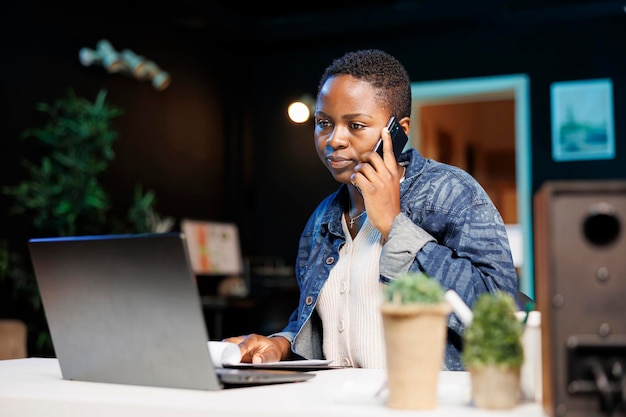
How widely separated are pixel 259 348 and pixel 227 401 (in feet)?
2.34

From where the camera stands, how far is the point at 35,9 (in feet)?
17.2

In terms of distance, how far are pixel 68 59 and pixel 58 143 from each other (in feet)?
2.56

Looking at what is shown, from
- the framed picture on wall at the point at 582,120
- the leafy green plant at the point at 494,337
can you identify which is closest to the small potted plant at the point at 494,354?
the leafy green plant at the point at 494,337

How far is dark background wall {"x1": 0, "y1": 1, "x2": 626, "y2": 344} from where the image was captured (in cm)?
561

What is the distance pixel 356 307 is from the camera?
1824mm

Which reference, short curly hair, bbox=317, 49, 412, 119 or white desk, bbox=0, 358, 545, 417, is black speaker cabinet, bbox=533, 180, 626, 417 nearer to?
white desk, bbox=0, 358, 545, 417

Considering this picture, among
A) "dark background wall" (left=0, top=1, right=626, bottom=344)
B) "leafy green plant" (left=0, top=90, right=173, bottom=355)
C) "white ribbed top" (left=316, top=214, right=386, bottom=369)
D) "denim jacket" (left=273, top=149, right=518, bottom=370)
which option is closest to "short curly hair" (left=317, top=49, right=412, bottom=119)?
"denim jacket" (left=273, top=149, right=518, bottom=370)

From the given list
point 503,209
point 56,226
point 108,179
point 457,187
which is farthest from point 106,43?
point 503,209

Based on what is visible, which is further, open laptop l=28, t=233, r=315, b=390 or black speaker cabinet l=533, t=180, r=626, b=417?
open laptop l=28, t=233, r=315, b=390

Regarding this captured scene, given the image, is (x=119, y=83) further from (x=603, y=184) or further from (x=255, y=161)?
(x=603, y=184)

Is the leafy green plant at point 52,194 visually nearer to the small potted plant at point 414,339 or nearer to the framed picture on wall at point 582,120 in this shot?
the framed picture on wall at point 582,120

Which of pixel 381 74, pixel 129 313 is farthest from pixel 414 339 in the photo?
pixel 381 74

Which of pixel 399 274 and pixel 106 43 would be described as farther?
pixel 106 43

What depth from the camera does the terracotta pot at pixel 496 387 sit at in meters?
1.01
